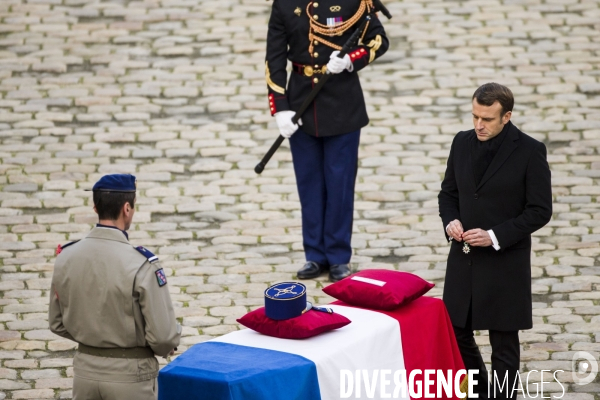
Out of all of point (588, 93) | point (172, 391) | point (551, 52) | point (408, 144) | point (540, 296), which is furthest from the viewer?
point (551, 52)

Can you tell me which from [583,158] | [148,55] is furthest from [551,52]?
[148,55]

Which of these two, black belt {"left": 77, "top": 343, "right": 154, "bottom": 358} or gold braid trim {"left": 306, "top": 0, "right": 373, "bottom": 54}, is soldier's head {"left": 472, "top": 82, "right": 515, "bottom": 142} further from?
gold braid trim {"left": 306, "top": 0, "right": 373, "bottom": 54}

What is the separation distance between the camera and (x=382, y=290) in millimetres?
4977

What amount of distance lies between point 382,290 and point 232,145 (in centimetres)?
475

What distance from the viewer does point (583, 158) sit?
905 cm

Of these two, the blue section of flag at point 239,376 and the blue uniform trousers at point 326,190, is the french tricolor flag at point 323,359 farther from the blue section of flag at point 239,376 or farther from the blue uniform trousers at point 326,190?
the blue uniform trousers at point 326,190

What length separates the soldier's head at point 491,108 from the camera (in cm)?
504

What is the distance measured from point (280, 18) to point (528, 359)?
2960 mm

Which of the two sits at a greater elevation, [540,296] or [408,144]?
[408,144]

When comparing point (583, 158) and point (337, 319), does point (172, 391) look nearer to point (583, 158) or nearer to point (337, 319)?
point (337, 319)

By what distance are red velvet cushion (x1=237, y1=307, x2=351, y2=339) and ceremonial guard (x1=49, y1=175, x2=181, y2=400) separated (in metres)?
0.48

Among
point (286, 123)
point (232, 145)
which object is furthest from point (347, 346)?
point (232, 145)

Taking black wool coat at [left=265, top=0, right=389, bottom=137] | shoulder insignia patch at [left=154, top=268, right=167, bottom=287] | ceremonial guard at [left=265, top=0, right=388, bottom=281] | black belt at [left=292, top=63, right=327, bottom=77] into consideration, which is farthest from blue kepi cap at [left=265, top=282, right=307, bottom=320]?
black belt at [left=292, top=63, right=327, bottom=77]

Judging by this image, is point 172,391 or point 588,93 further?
point 588,93
